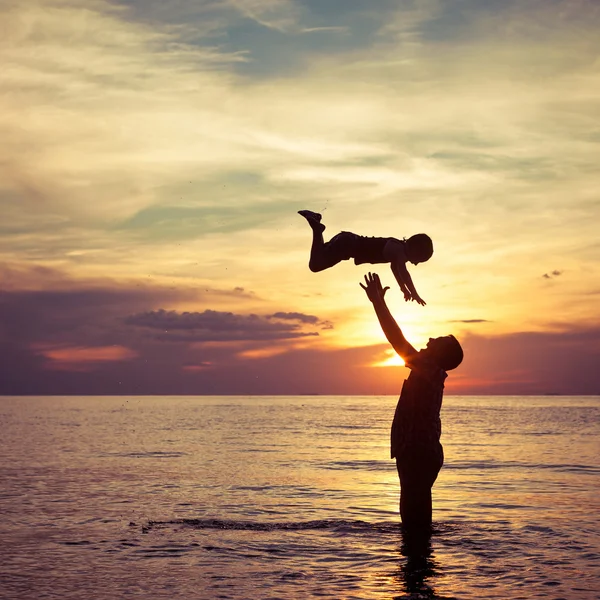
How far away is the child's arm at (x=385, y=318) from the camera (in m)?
18.0

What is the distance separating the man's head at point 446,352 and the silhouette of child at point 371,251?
328 cm

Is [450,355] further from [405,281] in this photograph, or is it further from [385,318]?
[405,281]

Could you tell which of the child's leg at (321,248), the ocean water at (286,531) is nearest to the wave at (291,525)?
the ocean water at (286,531)

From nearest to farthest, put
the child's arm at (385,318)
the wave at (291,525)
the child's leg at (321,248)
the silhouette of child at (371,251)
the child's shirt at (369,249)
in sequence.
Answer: the silhouette of child at (371,251) → the child's shirt at (369,249) → the child's leg at (321,248) → the child's arm at (385,318) → the wave at (291,525)

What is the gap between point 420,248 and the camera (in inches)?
593

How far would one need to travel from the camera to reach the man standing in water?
1822 cm

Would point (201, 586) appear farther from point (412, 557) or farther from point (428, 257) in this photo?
point (428, 257)

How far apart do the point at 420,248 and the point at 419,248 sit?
0.02 metres

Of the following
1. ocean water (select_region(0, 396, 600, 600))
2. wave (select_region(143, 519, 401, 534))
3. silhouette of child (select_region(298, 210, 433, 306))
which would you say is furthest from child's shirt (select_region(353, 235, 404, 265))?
wave (select_region(143, 519, 401, 534))

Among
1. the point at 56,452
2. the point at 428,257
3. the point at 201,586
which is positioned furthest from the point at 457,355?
the point at 56,452

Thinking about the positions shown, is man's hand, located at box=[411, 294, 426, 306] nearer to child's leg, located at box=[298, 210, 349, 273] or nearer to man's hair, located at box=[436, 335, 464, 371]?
child's leg, located at box=[298, 210, 349, 273]

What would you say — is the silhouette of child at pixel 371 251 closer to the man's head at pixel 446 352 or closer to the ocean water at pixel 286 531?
the man's head at pixel 446 352

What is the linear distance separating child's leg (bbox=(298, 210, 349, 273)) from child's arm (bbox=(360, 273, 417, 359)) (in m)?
1.80

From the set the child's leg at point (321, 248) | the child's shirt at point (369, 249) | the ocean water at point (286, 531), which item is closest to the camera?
the ocean water at point (286, 531)
